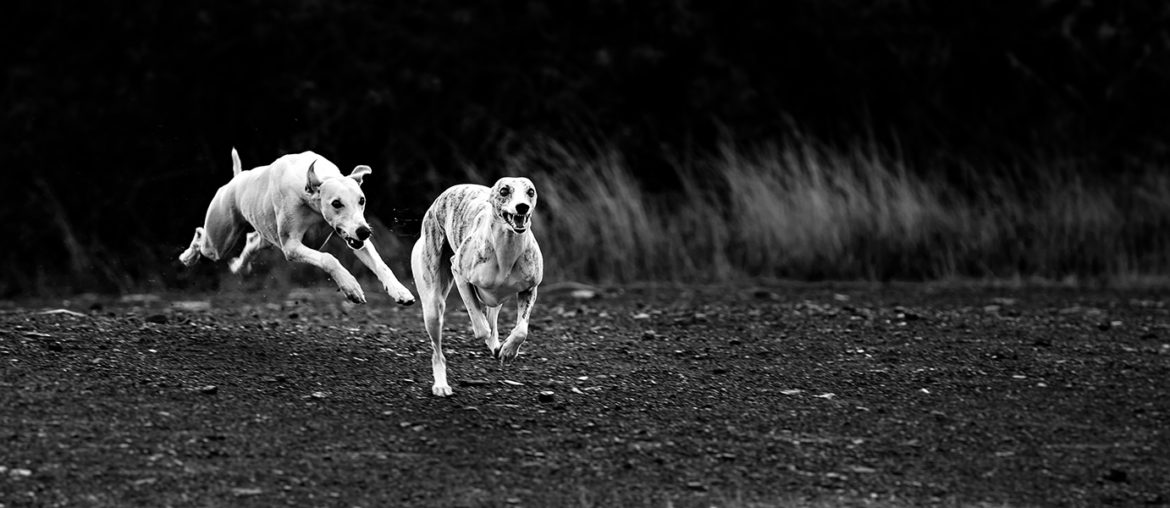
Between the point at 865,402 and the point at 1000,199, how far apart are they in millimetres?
8747

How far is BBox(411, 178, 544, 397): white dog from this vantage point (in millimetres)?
7039

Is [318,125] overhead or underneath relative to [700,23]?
underneath

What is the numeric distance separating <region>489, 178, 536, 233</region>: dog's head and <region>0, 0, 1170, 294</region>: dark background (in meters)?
9.46

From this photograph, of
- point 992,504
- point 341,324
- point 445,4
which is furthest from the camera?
point 445,4

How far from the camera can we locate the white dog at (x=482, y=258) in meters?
7.04

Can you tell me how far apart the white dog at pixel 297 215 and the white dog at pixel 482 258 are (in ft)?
0.75

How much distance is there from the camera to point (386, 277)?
25.2 ft

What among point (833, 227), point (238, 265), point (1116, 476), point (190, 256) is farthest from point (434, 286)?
point (833, 227)

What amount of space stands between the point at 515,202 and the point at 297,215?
172 centimetres

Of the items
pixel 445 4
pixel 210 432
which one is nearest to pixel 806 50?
pixel 445 4

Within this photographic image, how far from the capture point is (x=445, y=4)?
→ 17.5 metres

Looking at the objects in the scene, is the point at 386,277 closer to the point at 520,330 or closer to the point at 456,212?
the point at 456,212

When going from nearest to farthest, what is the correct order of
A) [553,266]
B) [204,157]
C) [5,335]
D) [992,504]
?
1. [992,504]
2. [5,335]
3. [553,266]
4. [204,157]

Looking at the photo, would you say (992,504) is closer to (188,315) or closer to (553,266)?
(188,315)
